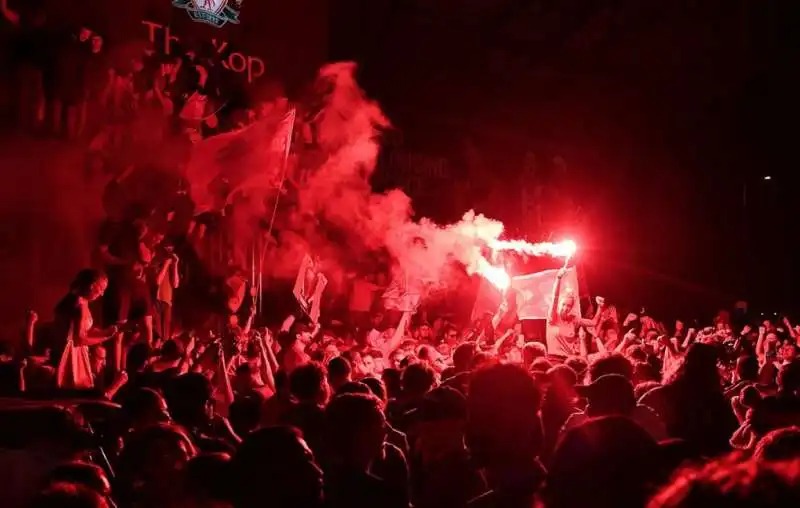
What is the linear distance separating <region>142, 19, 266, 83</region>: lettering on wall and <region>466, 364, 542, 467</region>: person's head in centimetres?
1364

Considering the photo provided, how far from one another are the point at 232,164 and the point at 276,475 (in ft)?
40.6

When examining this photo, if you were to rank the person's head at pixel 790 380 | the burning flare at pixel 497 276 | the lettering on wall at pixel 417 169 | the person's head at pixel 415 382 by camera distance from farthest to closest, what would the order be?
the lettering on wall at pixel 417 169, the burning flare at pixel 497 276, the person's head at pixel 790 380, the person's head at pixel 415 382

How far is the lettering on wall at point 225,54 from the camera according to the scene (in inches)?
583

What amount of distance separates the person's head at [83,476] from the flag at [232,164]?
11.6 metres

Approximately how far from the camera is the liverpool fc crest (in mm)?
15508

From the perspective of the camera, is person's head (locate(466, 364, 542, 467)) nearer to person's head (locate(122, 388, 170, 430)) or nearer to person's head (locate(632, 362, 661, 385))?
person's head (locate(122, 388, 170, 430))

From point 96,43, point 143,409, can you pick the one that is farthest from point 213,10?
point 143,409

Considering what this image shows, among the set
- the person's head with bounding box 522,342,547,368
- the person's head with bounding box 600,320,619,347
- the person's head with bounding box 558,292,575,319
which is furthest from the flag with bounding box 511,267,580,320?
the person's head with bounding box 522,342,547,368

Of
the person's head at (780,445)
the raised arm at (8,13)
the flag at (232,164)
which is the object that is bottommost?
the person's head at (780,445)

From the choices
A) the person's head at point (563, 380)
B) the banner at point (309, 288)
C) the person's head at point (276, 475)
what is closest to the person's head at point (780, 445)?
the person's head at point (276, 475)

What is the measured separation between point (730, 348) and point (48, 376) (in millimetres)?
10443

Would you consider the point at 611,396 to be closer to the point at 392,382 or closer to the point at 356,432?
the point at 356,432

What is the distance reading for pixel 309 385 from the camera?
4.25m

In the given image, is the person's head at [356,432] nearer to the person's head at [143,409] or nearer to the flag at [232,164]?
the person's head at [143,409]
